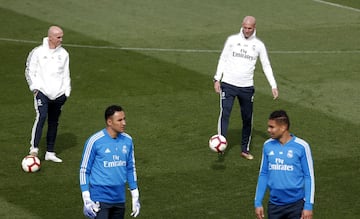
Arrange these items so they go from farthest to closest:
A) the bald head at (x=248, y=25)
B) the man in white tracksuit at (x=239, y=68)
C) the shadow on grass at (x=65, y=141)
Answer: the shadow on grass at (x=65, y=141)
the man in white tracksuit at (x=239, y=68)
the bald head at (x=248, y=25)

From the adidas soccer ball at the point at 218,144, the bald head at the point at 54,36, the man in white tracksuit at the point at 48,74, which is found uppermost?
the bald head at the point at 54,36

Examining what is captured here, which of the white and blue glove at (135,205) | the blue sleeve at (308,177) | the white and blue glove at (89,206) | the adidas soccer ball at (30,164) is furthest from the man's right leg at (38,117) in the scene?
the blue sleeve at (308,177)

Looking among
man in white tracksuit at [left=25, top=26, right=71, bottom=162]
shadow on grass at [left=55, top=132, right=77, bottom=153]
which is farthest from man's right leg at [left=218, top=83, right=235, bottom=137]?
shadow on grass at [left=55, top=132, right=77, bottom=153]

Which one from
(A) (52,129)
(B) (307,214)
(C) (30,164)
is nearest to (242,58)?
(A) (52,129)

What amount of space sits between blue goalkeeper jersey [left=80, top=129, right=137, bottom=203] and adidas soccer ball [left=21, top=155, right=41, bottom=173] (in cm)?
501

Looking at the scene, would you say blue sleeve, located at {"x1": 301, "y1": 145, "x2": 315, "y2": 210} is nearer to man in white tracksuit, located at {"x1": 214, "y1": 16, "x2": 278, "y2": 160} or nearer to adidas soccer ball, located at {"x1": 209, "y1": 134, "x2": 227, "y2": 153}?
adidas soccer ball, located at {"x1": 209, "y1": 134, "x2": 227, "y2": 153}

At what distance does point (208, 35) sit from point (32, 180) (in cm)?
1290

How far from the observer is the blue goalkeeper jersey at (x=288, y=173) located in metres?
14.1

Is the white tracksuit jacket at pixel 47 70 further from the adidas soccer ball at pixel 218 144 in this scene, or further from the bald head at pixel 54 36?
the adidas soccer ball at pixel 218 144

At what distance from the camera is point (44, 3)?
115 ft

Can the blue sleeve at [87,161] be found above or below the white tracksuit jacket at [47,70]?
below

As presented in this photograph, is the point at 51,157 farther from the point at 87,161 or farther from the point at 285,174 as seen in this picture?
the point at 285,174

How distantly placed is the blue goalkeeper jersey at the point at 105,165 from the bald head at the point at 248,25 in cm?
610

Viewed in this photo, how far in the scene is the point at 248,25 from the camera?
19.9 metres
